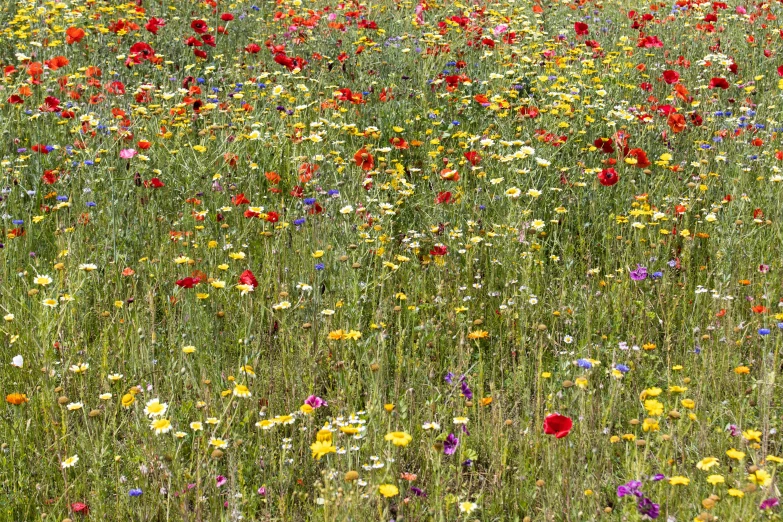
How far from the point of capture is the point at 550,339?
2.85 metres

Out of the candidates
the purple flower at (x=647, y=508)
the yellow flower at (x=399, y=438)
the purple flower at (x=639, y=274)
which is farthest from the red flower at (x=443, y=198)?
the purple flower at (x=647, y=508)

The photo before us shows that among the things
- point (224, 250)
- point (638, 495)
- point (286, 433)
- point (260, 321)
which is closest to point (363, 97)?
point (224, 250)

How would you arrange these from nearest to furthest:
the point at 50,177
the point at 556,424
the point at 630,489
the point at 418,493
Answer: the point at 630,489, the point at 556,424, the point at 418,493, the point at 50,177

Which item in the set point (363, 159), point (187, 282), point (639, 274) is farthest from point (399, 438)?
point (363, 159)

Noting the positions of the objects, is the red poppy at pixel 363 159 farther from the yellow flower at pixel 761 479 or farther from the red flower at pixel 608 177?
the yellow flower at pixel 761 479

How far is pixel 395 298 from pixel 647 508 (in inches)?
61.0

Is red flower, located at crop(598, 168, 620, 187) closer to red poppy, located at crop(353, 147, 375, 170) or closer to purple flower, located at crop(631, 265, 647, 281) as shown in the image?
purple flower, located at crop(631, 265, 647, 281)

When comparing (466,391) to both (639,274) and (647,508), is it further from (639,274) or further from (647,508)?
(639,274)

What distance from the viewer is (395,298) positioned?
319 cm

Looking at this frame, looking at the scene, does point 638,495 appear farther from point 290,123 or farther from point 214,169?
point 290,123

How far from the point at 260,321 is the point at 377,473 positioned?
95cm

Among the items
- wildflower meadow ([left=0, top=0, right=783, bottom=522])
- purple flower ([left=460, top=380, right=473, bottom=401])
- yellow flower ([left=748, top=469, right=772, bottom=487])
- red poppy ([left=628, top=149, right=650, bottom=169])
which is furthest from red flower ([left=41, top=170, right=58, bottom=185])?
yellow flower ([left=748, top=469, right=772, bottom=487])

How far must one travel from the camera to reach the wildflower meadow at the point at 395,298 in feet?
7.23

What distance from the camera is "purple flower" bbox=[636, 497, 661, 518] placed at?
1.78m
